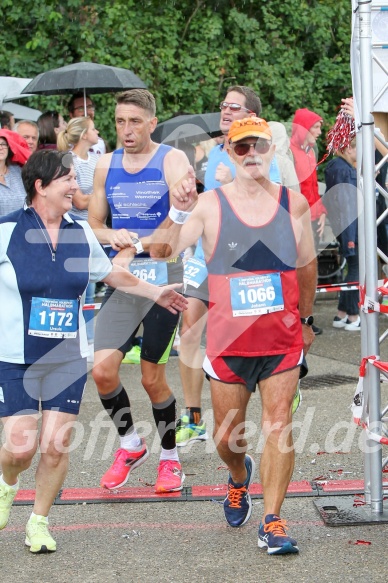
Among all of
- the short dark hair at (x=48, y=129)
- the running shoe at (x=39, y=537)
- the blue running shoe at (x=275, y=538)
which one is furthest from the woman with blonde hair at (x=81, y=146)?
the blue running shoe at (x=275, y=538)

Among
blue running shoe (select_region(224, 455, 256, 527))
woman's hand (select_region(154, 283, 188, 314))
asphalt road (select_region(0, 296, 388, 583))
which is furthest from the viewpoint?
woman's hand (select_region(154, 283, 188, 314))

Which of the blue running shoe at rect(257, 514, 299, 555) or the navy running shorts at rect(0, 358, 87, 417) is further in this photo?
the navy running shorts at rect(0, 358, 87, 417)

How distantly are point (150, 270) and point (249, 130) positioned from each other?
1.30 m

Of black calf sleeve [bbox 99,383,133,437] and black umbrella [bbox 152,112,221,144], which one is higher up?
black umbrella [bbox 152,112,221,144]

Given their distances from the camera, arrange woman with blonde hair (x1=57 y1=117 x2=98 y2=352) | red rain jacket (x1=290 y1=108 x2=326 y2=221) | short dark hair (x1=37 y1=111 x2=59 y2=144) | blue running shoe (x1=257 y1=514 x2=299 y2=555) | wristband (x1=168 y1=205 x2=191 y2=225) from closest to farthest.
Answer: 1. blue running shoe (x1=257 y1=514 x2=299 y2=555)
2. wristband (x1=168 y1=205 x2=191 y2=225)
3. woman with blonde hair (x1=57 y1=117 x2=98 y2=352)
4. short dark hair (x1=37 y1=111 x2=59 y2=144)
5. red rain jacket (x1=290 y1=108 x2=326 y2=221)

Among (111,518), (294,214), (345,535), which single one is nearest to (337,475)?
(345,535)

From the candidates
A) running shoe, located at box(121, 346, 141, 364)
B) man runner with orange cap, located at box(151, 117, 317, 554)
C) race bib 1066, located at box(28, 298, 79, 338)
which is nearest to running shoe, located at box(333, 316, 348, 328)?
running shoe, located at box(121, 346, 141, 364)

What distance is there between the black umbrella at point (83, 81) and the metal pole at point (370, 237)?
6123 millimetres

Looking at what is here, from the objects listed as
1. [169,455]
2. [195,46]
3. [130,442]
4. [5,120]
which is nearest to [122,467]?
[130,442]

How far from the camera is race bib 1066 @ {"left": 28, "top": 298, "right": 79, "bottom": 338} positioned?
4.75 metres

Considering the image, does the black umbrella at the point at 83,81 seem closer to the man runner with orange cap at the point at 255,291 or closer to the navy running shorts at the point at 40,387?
the man runner with orange cap at the point at 255,291

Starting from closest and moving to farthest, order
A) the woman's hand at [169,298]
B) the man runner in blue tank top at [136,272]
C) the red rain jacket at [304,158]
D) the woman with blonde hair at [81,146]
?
the woman's hand at [169,298], the man runner in blue tank top at [136,272], the woman with blonde hair at [81,146], the red rain jacket at [304,158]

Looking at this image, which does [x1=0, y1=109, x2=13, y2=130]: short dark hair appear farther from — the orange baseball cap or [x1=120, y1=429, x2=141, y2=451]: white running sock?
the orange baseball cap

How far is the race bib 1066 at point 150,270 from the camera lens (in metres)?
5.83
